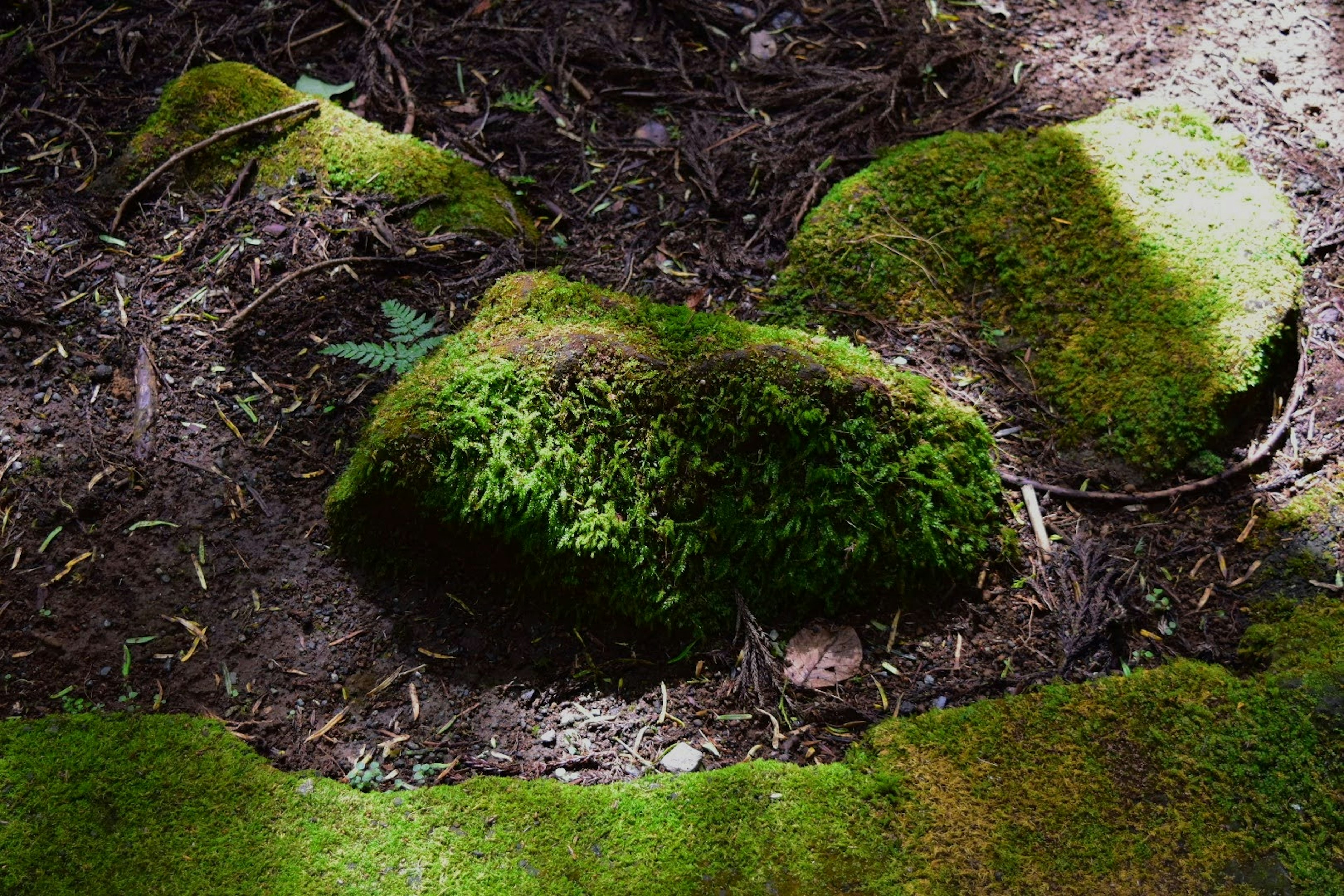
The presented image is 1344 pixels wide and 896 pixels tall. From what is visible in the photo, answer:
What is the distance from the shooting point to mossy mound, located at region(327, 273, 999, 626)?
2.95 m

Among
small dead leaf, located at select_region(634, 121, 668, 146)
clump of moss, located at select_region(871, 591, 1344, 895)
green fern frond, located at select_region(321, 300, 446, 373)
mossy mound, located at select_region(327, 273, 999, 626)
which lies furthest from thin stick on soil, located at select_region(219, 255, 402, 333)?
clump of moss, located at select_region(871, 591, 1344, 895)

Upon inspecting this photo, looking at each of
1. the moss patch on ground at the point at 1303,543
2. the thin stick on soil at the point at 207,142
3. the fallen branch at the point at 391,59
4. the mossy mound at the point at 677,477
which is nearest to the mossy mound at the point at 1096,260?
the moss patch on ground at the point at 1303,543

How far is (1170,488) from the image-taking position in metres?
3.28

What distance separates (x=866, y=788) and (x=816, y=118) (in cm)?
364

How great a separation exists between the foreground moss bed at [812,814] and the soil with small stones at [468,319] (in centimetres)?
28

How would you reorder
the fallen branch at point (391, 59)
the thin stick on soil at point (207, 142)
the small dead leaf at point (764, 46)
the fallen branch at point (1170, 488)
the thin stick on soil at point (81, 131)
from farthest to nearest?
the small dead leaf at point (764, 46) → the fallen branch at point (391, 59) → the thin stick on soil at point (81, 131) → the thin stick on soil at point (207, 142) → the fallen branch at point (1170, 488)

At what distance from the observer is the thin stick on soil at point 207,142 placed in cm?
420

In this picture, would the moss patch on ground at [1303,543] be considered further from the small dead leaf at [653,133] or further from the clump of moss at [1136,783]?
the small dead leaf at [653,133]

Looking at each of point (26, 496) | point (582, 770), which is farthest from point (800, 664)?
point (26, 496)

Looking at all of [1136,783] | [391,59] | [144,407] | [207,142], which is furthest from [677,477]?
[391,59]

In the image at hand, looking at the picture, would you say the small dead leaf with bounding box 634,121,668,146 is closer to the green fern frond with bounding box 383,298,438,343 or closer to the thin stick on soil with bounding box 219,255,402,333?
the thin stick on soil with bounding box 219,255,402,333

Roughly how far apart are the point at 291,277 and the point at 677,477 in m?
2.15

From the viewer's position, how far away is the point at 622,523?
9.61ft

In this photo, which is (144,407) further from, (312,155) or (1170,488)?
(1170,488)
